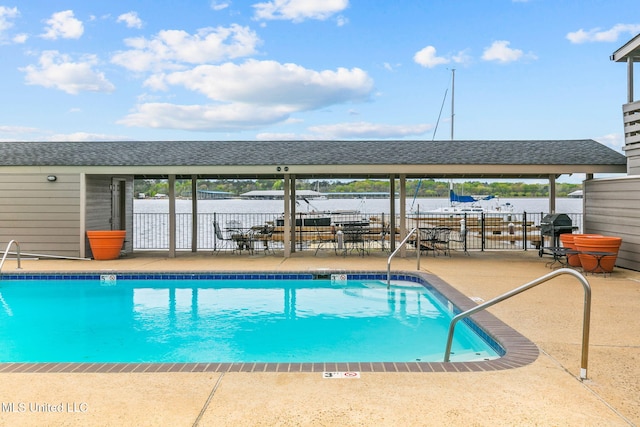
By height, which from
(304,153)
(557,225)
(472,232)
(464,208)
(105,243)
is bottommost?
(472,232)

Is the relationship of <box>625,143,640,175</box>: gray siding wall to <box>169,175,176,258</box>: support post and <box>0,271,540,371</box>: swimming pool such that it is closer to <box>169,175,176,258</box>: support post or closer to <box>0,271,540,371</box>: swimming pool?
<box>0,271,540,371</box>: swimming pool

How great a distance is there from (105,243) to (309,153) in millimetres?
4654

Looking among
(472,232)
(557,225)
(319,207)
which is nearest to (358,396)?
(557,225)

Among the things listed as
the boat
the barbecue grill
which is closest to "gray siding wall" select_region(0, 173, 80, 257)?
the barbecue grill

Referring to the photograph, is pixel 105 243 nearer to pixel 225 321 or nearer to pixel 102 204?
pixel 102 204

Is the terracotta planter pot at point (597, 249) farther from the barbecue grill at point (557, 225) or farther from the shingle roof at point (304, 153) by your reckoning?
the shingle roof at point (304, 153)

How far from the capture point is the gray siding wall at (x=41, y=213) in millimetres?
10734

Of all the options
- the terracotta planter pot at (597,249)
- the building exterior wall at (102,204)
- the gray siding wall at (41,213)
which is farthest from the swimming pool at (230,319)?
the terracotta planter pot at (597,249)

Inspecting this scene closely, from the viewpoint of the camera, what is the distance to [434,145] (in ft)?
41.2

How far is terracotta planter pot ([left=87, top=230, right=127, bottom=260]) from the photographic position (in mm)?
10648

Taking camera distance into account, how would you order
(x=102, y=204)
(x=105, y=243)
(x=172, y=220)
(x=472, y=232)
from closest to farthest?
(x=105, y=243) < (x=172, y=220) < (x=102, y=204) < (x=472, y=232)

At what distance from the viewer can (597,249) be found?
339 inches

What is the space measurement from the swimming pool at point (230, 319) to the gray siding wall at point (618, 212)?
3.81 meters

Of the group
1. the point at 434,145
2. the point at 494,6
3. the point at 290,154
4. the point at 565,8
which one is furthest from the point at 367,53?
the point at 290,154
